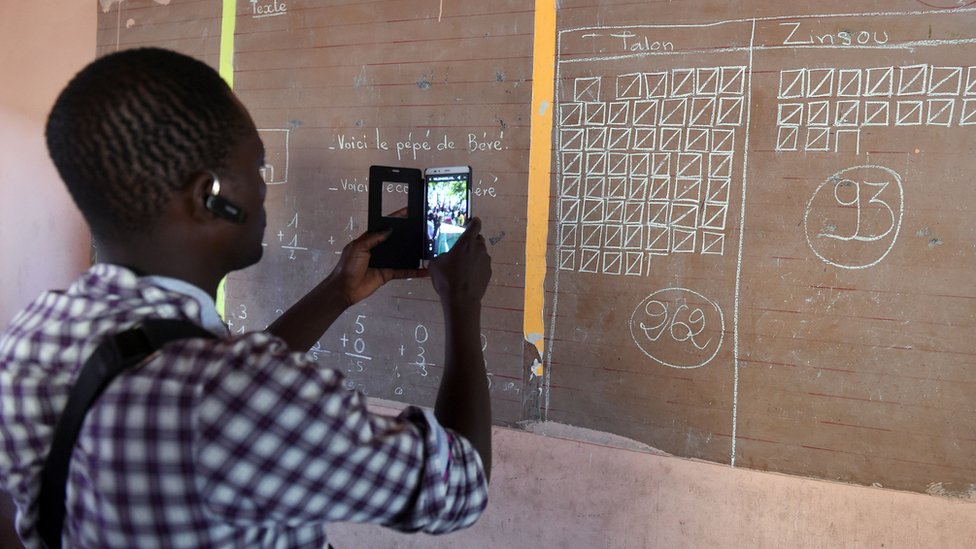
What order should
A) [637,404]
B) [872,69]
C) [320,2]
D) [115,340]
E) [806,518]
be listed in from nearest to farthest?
1. [115,340]
2. [872,69]
3. [806,518]
4. [637,404]
5. [320,2]

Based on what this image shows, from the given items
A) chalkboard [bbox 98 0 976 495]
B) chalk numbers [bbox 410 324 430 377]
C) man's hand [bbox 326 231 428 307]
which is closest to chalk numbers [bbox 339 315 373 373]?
chalkboard [bbox 98 0 976 495]

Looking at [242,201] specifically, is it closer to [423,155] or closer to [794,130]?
[423,155]

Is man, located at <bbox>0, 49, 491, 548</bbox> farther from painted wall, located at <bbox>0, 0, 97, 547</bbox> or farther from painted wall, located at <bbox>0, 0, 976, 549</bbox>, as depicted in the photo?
painted wall, located at <bbox>0, 0, 97, 547</bbox>

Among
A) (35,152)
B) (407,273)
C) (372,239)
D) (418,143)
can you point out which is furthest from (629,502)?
(35,152)

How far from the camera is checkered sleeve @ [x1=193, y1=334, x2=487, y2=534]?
73 cm

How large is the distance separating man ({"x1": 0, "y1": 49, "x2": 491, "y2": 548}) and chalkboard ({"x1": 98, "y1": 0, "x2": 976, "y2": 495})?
2.92ft

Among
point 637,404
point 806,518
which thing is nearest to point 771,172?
point 637,404

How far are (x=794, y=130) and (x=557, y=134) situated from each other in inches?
22.9

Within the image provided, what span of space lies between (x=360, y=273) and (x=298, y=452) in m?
0.93

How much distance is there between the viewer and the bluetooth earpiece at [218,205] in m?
0.88

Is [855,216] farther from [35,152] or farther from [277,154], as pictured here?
[35,152]

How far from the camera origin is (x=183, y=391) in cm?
73

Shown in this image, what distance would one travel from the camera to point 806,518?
1.60 meters

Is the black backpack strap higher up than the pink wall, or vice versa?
the pink wall
